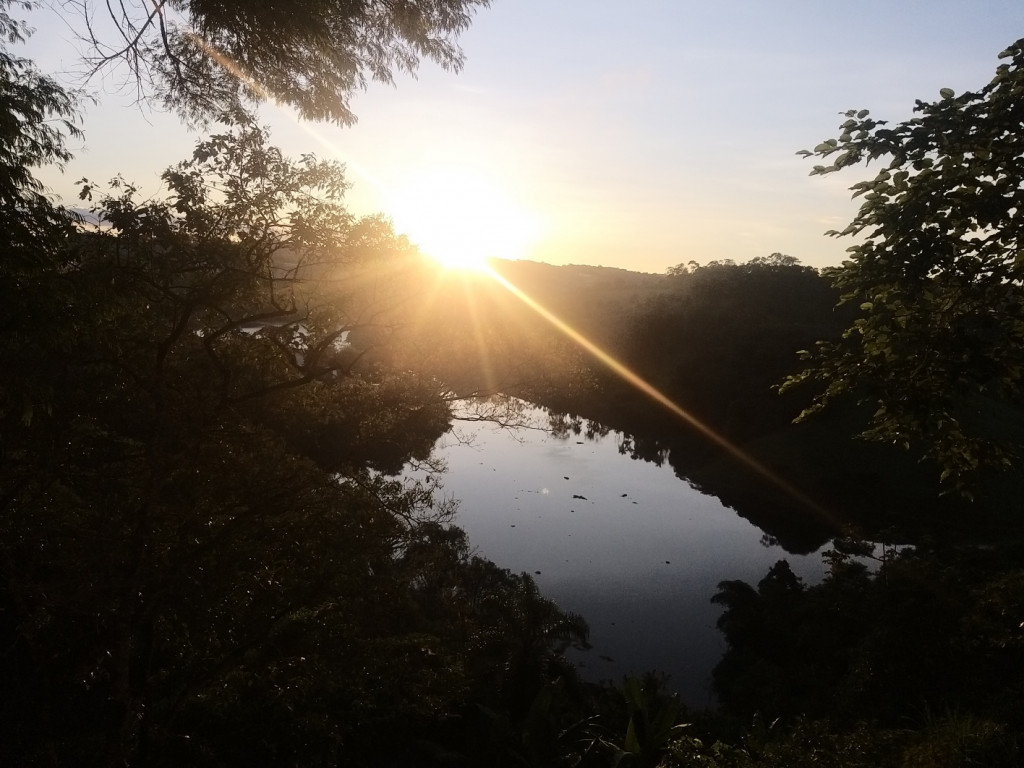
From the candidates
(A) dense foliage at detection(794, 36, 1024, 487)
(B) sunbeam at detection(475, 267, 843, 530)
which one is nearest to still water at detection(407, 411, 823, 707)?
(B) sunbeam at detection(475, 267, 843, 530)

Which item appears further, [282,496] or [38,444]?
[282,496]

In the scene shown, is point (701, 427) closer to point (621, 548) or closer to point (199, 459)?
point (621, 548)

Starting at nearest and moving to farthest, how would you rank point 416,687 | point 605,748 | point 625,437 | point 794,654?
point 416,687
point 605,748
point 794,654
point 625,437

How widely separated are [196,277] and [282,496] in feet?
9.48

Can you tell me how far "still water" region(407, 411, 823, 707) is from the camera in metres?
21.7

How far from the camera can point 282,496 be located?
858 cm

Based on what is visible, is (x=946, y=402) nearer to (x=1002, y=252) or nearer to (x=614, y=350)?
(x=1002, y=252)

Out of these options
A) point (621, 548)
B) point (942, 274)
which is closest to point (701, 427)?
point (621, 548)

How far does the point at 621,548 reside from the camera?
29.9m

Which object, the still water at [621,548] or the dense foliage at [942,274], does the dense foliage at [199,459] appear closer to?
Result: the dense foliage at [942,274]

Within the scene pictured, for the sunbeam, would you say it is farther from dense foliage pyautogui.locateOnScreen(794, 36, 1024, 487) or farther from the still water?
dense foliage pyautogui.locateOnScreen(794, 36, 1024, 487)

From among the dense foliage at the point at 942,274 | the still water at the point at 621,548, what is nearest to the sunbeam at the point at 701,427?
the still water at the point at 621,548

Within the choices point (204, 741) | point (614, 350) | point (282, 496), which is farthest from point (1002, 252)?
point (614, 350)

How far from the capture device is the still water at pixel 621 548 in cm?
2167
